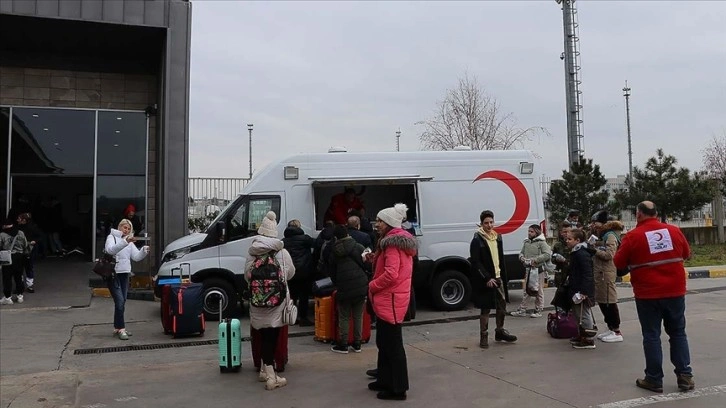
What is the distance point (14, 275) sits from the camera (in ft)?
35.4

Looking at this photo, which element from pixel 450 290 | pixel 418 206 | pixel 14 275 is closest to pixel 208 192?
pixel 14 275

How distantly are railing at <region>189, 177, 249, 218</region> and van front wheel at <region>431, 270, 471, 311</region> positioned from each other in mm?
6283

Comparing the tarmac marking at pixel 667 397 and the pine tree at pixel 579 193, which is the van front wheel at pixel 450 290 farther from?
the pine tree at pixel 579 193

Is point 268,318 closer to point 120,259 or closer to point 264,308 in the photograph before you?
point 264,308

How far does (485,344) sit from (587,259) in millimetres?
1666

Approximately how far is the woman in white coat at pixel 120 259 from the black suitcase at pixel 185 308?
0.71 m

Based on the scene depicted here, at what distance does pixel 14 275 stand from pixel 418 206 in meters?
7.66

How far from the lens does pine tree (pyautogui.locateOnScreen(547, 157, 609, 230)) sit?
57.5 ft

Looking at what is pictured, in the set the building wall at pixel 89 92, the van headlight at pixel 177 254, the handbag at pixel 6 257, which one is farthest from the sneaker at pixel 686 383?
the building wall at pixel 89 92

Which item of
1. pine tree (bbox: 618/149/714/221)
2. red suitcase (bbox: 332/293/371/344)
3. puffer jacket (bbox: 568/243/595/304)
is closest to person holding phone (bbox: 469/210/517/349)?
puffer jacket (bbox: 568/243/595/304)

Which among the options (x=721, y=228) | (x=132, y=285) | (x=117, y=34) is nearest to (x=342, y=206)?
(x=132, y=285)

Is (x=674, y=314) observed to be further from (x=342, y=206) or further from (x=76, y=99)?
(x=76, y=99)

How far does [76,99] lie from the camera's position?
49.4ft

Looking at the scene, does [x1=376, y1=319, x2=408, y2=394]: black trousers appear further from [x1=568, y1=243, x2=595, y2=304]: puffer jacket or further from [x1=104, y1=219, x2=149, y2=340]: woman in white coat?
[x1=104, y1=219, x2=149, y2=340]: woman in white coat
